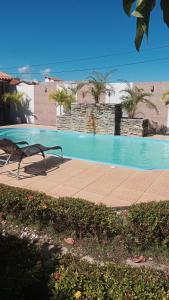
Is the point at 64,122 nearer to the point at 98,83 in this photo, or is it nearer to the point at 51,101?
the point at 51,101

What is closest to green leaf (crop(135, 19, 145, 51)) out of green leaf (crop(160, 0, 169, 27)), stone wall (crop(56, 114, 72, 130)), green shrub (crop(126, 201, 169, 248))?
green leaf (crop(160, 0, 169, 27))

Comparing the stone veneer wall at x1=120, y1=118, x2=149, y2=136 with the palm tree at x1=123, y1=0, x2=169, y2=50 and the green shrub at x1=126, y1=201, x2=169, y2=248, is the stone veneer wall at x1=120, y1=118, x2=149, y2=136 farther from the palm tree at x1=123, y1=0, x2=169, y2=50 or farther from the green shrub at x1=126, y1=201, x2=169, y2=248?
the palm tree at x1=123, y1=0, x2=169, y2=50

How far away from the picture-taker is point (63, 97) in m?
19.4

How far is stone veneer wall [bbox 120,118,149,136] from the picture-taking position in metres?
16.4

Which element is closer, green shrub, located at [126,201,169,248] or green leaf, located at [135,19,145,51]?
green leaf, located at [135,19,145,51]

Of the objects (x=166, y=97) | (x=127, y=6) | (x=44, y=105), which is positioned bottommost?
(x=127, y=6)

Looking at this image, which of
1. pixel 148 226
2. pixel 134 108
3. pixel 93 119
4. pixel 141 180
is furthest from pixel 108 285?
pixel 93 119

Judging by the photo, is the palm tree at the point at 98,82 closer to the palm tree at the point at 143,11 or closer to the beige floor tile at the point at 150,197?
the beige floor tile at the point at 150,197

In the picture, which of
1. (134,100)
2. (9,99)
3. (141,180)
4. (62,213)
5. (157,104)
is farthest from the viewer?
(9,99)

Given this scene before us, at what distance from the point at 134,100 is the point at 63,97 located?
540 centimetres

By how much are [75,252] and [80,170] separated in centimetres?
463

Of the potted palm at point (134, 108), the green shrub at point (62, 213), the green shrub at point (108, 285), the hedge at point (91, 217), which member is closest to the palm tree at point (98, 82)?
the potted palm at point (134, 108)

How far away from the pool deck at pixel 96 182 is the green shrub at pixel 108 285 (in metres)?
2.94

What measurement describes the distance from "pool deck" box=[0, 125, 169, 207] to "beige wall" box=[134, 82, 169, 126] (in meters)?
9.55
